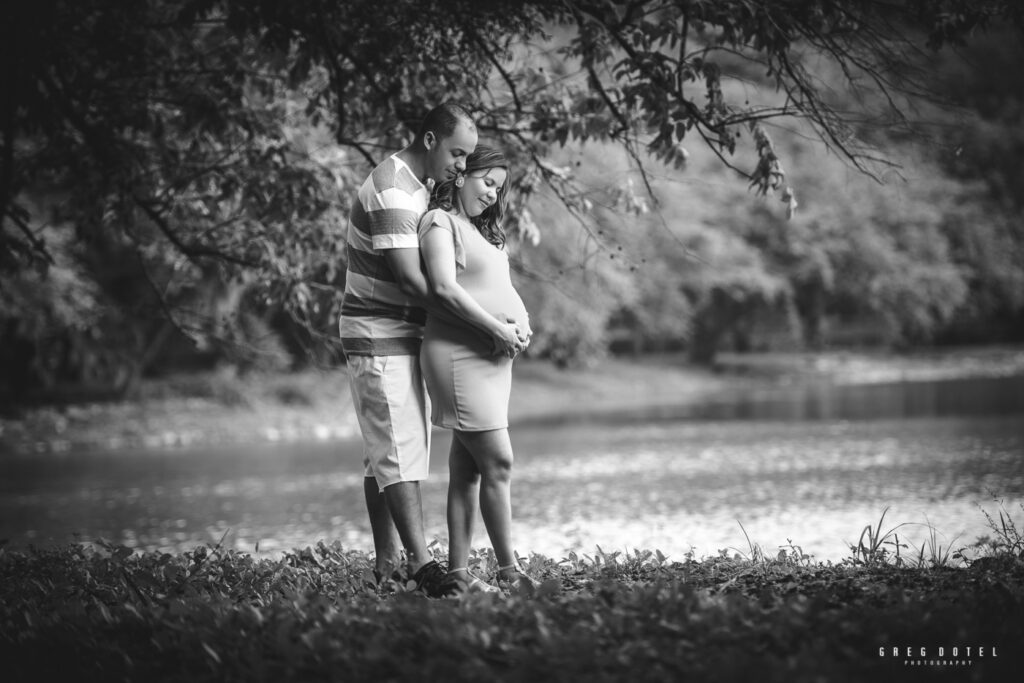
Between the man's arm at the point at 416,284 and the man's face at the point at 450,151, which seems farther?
the man's face at the point at 450,151

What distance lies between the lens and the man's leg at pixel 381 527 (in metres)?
4.80

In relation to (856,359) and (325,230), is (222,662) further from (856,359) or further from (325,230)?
(856,359)

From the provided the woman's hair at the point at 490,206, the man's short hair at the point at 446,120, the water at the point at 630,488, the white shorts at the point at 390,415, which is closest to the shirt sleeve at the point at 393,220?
the woman's hair at the point at 490,206

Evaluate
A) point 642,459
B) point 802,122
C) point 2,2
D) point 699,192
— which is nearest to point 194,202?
point 2,2

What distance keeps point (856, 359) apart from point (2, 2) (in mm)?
40710

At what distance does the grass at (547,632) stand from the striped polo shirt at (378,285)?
114 centimetres

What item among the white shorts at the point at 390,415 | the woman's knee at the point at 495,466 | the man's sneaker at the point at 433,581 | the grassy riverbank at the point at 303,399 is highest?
the white shorts at the point at 390,415

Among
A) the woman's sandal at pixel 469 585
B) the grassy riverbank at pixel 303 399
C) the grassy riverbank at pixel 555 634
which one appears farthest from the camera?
the grassy riverbank at pixel 303 399

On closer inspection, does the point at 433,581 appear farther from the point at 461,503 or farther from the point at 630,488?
the point at 630,488

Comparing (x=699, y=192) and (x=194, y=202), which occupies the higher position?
(x=699, y=192)

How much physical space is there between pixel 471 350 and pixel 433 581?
1.06 metres

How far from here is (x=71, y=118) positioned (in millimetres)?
6648

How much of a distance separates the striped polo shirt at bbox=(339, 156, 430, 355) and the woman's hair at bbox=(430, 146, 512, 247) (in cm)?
8

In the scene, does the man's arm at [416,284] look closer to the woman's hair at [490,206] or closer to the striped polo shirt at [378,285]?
the striped polo shirt at [378,285]
